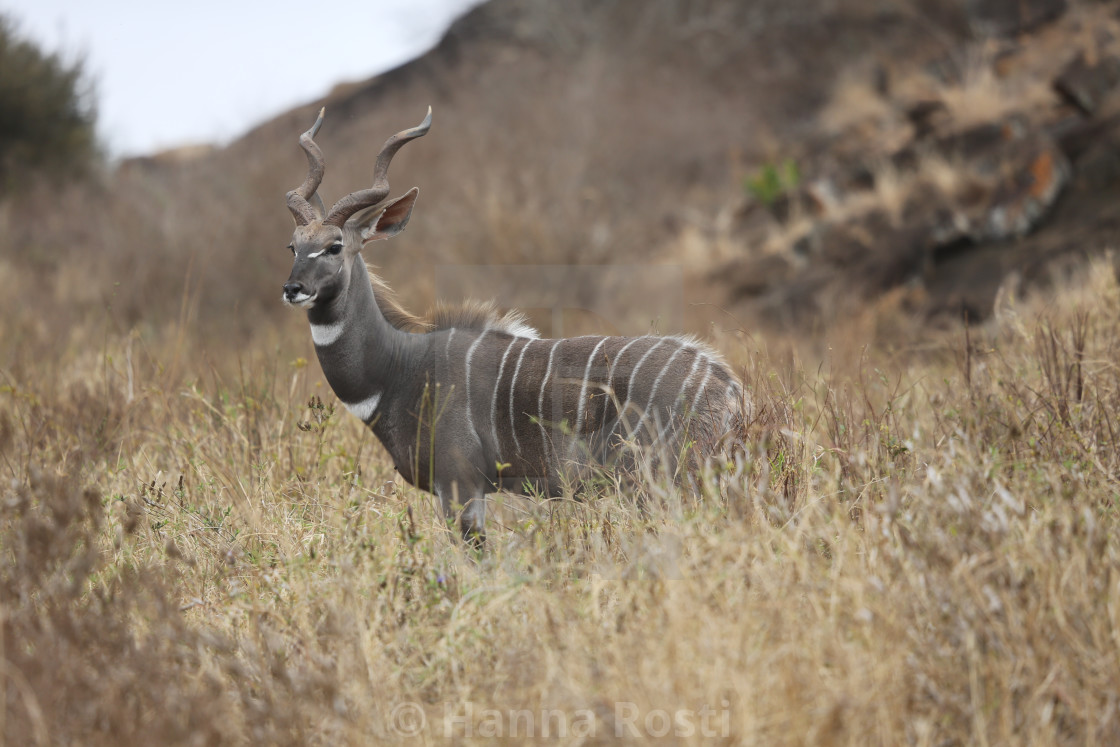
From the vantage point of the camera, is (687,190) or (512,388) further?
(687,190)

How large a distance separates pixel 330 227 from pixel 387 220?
429 millimetres

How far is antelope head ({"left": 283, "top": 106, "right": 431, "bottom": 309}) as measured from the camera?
4539 millimetres

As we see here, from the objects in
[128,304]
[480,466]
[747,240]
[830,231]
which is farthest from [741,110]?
[480,466]

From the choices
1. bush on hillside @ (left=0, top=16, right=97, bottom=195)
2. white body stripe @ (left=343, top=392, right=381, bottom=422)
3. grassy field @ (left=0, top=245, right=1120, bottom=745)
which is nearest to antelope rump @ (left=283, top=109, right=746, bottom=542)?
white body stripe @ (left=343, top=392, right=381, bottom=422)

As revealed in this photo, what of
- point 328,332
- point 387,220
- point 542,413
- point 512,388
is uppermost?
point 387,220

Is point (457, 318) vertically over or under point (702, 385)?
over

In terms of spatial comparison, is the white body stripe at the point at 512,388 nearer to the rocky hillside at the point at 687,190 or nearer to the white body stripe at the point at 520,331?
the white body stripe at the point at 520,331

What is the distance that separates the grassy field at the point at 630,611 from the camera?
2.69m

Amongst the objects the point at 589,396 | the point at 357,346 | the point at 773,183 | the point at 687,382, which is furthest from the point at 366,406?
the point at 773,183

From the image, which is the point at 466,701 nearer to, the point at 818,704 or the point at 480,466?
the point at 818,704

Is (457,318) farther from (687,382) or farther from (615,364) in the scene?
(687,382)

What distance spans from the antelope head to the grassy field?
581 millimetres

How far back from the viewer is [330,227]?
15.4ft

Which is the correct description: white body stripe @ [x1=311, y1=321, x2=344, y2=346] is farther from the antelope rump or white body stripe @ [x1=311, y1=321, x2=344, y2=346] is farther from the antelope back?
the antelope back
